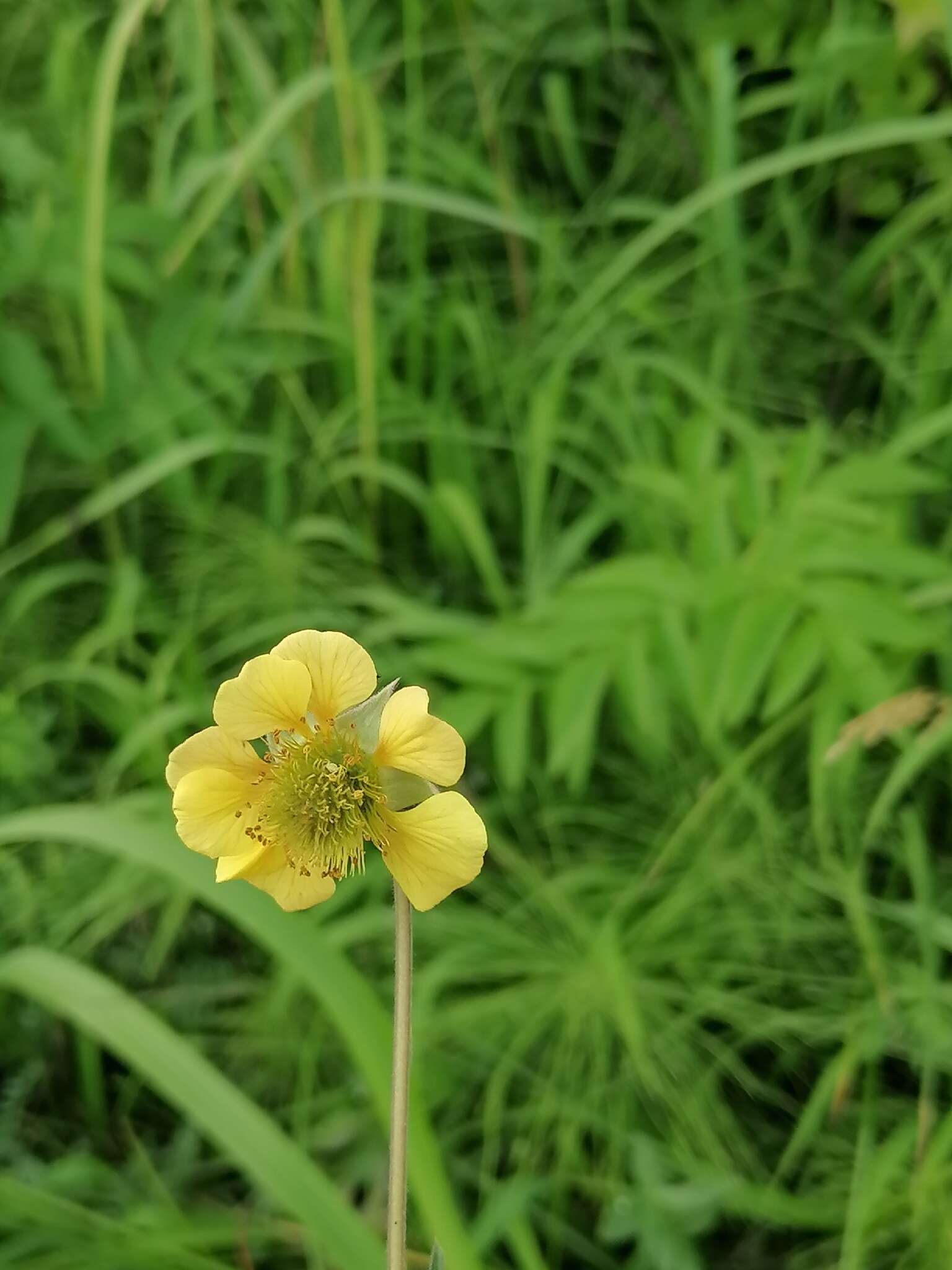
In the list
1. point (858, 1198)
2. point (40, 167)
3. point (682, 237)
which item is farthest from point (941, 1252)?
point (40, 167)

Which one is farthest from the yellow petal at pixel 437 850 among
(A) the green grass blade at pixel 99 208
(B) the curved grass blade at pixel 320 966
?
(A) the green grass blade at pixel 99 208

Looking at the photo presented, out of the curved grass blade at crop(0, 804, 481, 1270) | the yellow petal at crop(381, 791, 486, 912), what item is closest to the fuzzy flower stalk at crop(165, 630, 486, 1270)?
the yellow petal at crop(381, 791, 486, 912)

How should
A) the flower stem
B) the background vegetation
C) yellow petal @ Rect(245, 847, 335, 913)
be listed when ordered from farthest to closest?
1. the background vegetation
2. yellow petal @ Rect(245, 847, 335, 913)
3. the flower stem

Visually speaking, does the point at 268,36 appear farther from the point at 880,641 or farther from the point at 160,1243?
the point at 160,1243

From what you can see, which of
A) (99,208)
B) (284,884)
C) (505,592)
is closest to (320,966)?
(284,884)

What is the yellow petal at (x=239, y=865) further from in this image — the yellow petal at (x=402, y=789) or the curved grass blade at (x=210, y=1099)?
the curved grass blade at (x=210, y=1099)

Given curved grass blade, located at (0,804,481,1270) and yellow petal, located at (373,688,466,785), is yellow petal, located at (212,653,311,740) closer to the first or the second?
yellow petal, located at (373,688,466,785)

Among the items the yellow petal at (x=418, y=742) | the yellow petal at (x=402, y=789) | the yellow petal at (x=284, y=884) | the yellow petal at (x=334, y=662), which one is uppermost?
the yellow petal at (x=334, y=662)
